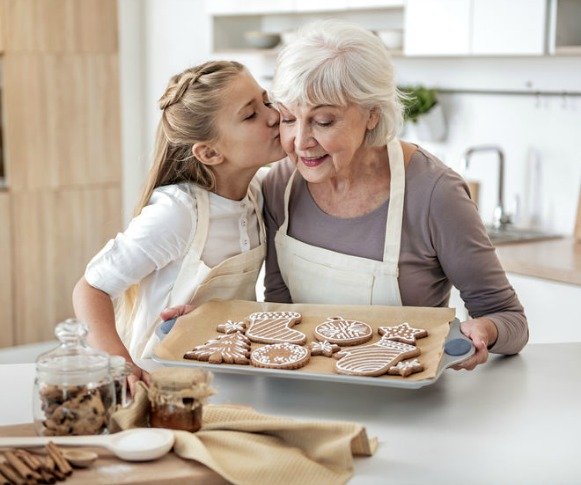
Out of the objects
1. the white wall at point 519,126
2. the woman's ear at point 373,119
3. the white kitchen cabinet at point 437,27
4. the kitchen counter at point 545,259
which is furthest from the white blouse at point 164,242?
the white wall at point 519,126

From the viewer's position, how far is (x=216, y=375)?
1676 mm

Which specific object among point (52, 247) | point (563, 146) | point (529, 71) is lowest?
point (52, 247)

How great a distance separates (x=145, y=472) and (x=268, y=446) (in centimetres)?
17

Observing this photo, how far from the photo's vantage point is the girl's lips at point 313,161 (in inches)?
72.7

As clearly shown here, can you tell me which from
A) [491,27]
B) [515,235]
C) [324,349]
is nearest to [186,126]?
[324,349]

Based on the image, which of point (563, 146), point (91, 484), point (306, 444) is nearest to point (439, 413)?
point (306, 444)

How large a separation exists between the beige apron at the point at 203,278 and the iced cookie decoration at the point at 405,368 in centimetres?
52

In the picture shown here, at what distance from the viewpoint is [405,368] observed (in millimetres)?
1480

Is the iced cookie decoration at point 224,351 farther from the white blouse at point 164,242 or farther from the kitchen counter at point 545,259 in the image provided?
the kitchen counter at point 545,259

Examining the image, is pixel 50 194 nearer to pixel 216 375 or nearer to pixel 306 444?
pixel 216 375

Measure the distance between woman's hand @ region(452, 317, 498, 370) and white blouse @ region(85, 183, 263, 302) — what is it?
520 millimetres

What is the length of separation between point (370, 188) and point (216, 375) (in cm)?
54

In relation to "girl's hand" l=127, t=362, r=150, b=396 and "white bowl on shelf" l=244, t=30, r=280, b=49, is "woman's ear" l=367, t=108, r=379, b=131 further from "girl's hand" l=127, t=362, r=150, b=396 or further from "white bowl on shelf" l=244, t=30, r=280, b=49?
"white bowl on shelf" l=244, t=30, r=280, b=49

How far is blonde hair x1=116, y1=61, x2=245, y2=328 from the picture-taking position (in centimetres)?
193
